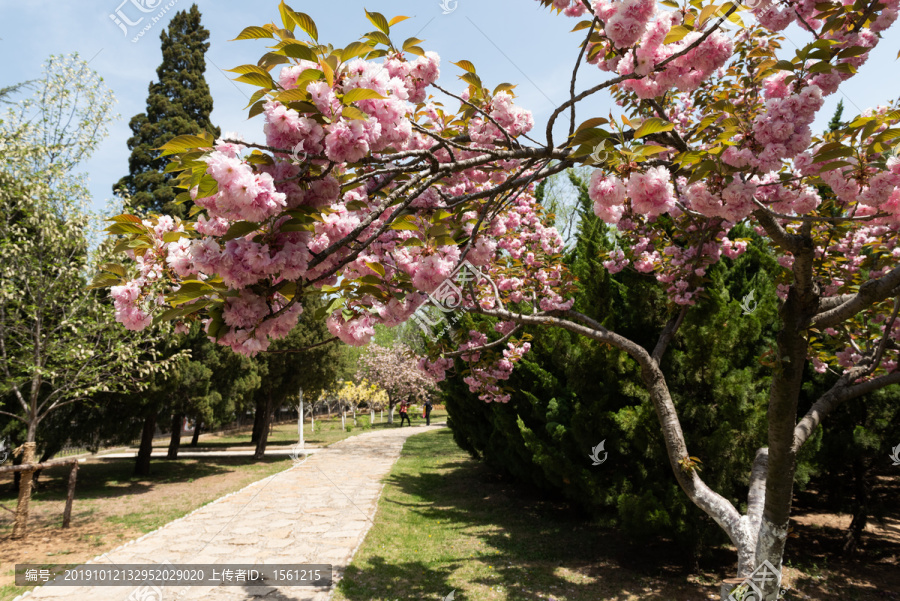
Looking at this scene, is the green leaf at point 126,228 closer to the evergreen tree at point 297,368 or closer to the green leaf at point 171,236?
the green leaf at point 171,236

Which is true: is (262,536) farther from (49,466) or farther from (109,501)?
(109,501)

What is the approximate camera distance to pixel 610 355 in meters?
4.97

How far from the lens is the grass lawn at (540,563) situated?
4.57 m

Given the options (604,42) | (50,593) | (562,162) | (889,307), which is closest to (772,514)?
(889,307)

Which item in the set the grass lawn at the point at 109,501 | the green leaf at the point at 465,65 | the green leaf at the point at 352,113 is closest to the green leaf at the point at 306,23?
the green leaf at the point at 352,113

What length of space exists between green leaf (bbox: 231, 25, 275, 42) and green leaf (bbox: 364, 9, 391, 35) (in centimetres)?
51

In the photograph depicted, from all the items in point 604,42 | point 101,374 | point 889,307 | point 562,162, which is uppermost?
point 604,42

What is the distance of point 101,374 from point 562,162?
25.0 feet

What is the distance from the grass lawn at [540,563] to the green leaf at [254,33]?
14.6ft

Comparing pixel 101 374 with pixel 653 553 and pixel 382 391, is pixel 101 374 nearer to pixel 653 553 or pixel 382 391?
pixel 653 553

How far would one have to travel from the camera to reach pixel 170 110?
12641 millimetres

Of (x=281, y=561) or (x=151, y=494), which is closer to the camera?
(x=281, y=561)

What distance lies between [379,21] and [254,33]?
0.59 m

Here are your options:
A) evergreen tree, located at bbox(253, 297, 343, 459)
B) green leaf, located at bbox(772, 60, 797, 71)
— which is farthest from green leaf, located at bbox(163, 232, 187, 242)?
evergreen tree, located at bbox(253, 297, 343, 459)
